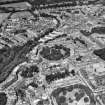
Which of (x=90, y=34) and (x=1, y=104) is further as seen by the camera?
(x=90, y=34)

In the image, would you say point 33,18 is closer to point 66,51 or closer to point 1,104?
point 66,51

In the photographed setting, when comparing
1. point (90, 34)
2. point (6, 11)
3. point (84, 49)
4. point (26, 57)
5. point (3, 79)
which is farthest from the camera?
point (6, 11)

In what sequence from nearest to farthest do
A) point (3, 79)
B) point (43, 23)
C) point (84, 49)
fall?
point (3, 79)
point (84, 49)
point (43, 23)

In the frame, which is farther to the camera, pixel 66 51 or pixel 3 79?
pixel 66 51

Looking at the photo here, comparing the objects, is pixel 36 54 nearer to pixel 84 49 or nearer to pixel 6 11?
pixel 84 49

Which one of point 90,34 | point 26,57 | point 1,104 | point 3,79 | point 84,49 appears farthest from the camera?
point 90,34

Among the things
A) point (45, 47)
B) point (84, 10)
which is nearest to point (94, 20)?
point (84, 10)

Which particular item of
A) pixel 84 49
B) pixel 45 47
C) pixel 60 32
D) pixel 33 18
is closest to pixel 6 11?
pixel 33 18

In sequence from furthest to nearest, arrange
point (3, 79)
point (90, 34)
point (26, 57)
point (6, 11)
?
1. point (6, 11)
2. point (90, 34)
3. point (26, 57)
4. point (3, 79)
